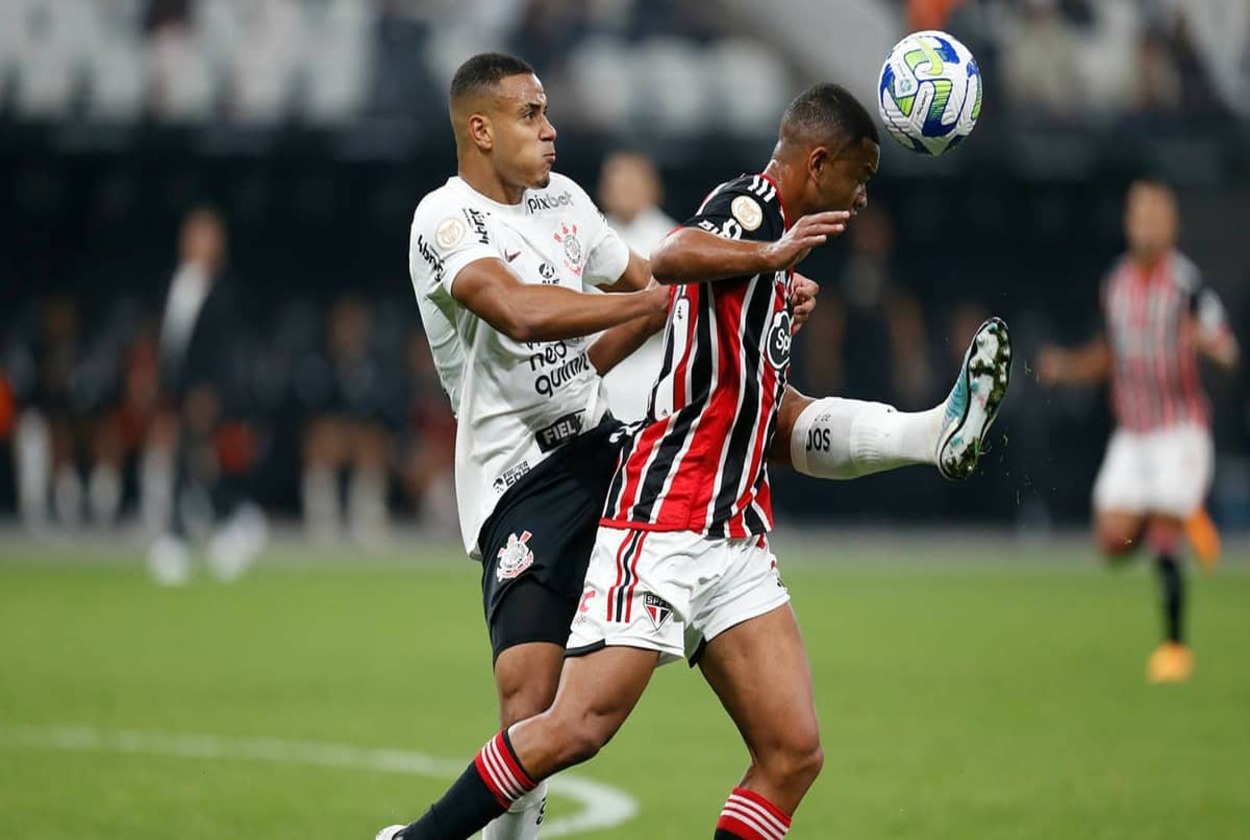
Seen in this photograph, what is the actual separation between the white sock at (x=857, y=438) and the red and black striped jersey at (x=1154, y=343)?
6.97 meters

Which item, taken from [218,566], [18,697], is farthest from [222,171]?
[18,697]

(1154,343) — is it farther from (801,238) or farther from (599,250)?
(801,238)

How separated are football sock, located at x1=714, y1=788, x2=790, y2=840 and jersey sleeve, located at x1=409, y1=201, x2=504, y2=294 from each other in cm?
169

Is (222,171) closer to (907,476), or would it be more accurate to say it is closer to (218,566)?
(218,566)

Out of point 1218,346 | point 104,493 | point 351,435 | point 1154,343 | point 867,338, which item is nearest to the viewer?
point 1218,346

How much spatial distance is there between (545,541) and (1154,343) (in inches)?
308

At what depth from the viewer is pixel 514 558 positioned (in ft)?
A: 19.1

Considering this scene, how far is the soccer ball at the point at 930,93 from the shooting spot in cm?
586

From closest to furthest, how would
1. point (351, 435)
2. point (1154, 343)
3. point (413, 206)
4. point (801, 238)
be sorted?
1. point (801, 238)
2. point (1154, 343)
3. point (351, 435)
4. point (413, 206)

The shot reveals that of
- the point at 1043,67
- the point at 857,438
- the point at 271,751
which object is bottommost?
the point at 271,751

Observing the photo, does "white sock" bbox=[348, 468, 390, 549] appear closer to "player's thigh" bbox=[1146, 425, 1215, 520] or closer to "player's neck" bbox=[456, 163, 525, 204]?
"player's thigh" bbox=[1146, 425, 1215, 520]

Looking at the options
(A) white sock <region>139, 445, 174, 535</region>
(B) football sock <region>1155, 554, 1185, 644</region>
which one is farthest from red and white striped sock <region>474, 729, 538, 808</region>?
(A) white sock <region>139, 445, 174, 535</region>

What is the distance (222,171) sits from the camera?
24.2 m

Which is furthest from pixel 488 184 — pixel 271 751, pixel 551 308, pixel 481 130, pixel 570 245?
pixel 271 751
